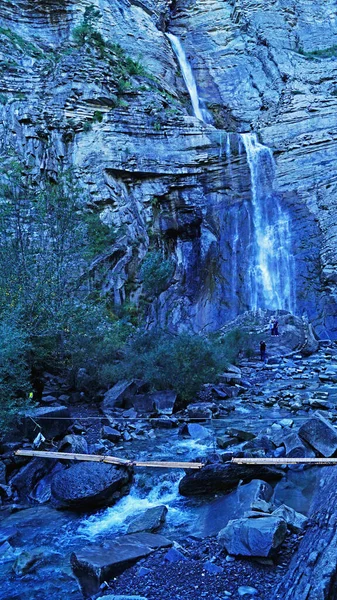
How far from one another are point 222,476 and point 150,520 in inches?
49.6

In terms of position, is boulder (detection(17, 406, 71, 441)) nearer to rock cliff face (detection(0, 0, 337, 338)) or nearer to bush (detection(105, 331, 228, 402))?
bush (detection(105, 331, 228, 402))

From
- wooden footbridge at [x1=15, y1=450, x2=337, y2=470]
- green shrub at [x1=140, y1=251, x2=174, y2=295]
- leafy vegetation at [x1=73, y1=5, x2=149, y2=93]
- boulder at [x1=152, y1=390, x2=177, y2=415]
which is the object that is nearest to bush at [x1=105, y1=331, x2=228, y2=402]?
boulder at [x1=152, y1=390, x2=177, y2=415]

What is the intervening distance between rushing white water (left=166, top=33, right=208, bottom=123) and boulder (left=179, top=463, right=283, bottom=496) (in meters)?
30.4

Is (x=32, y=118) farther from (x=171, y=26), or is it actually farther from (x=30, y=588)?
(x=30, y=588)

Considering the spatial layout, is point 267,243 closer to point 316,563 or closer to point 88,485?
point 88,485

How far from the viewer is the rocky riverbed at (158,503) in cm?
428

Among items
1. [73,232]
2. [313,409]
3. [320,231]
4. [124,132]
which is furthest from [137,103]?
[313,409]

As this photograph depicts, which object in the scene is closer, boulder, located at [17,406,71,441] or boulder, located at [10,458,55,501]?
boulder, located at [10,458,55,501]

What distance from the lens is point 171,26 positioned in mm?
38656

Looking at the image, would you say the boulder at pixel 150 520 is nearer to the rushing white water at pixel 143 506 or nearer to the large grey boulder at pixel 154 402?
the rushing white water at pixel 143 506

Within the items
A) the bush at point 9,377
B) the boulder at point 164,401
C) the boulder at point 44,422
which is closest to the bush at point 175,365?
the boulder at point 164,401

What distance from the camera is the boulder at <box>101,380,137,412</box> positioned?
11344 mm

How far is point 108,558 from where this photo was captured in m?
4.49

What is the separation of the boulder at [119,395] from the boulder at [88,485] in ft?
14.5
